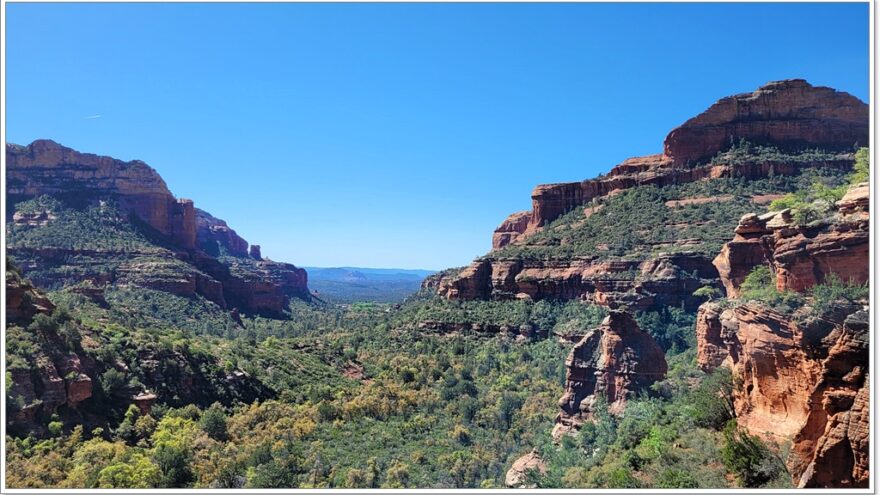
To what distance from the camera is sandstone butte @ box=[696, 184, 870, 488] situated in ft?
38.1

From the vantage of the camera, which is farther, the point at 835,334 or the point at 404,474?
the point at 404,474

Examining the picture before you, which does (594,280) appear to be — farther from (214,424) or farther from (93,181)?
(93,181)

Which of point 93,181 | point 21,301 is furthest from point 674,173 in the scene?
point 93,181

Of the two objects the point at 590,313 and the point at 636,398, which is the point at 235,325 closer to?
the point at 590,313

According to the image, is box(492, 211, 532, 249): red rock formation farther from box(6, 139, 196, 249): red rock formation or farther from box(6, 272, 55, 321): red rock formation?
box(6, 272, 55, 321): red rock formation

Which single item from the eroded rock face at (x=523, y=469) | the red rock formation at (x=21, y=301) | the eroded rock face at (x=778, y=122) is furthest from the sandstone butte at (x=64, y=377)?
the eroded rock face at (x=778, y=122)

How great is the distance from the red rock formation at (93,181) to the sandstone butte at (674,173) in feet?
222

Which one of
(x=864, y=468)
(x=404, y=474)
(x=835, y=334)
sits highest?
(x=835, y=334)

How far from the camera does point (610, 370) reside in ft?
97.9

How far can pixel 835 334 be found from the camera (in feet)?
43.5

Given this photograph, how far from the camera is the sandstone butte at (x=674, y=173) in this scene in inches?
2318

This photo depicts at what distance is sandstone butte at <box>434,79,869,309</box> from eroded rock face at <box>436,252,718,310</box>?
0.11 m

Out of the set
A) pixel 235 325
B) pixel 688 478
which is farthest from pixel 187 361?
pixel 235 325

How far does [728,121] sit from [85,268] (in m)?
98.9
